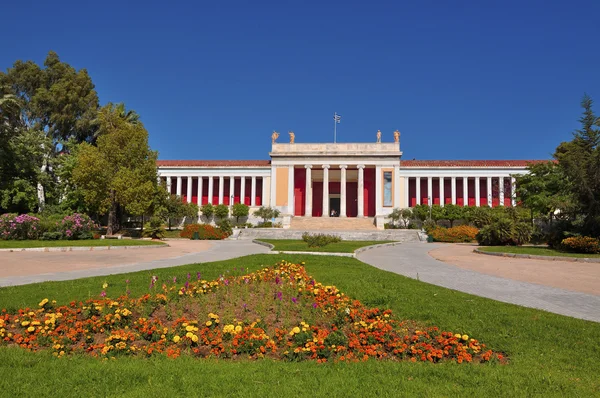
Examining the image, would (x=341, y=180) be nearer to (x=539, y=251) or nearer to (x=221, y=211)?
(x=221, y=211)

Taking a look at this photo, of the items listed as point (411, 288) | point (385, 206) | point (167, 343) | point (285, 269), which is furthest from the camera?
point (385, 206)

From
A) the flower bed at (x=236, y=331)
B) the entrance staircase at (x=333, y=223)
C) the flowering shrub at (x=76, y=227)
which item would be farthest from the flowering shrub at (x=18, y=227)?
the entrance staircase at (x=333, y=223)

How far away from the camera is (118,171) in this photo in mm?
31828

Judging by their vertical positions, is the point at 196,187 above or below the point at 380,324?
above

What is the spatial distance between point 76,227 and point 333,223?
30082mm

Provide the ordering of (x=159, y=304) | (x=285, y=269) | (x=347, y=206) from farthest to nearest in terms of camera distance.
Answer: (x=347, y=206), (x=285, y=269), (x=159, y=304)

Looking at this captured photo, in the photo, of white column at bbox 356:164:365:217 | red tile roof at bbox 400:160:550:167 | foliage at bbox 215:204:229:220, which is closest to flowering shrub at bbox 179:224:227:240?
foliage at bbox 215:204:229:220

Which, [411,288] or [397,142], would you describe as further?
[397,142]

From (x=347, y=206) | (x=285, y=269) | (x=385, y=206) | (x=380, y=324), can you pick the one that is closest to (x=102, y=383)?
(x=380, y=324)

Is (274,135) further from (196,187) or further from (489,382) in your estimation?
(489,382)

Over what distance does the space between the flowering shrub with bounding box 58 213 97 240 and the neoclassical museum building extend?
28390mm

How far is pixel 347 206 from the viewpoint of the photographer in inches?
→ 2341

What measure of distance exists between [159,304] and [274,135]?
170 feet

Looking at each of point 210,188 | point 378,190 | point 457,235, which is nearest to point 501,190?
point 378,190
